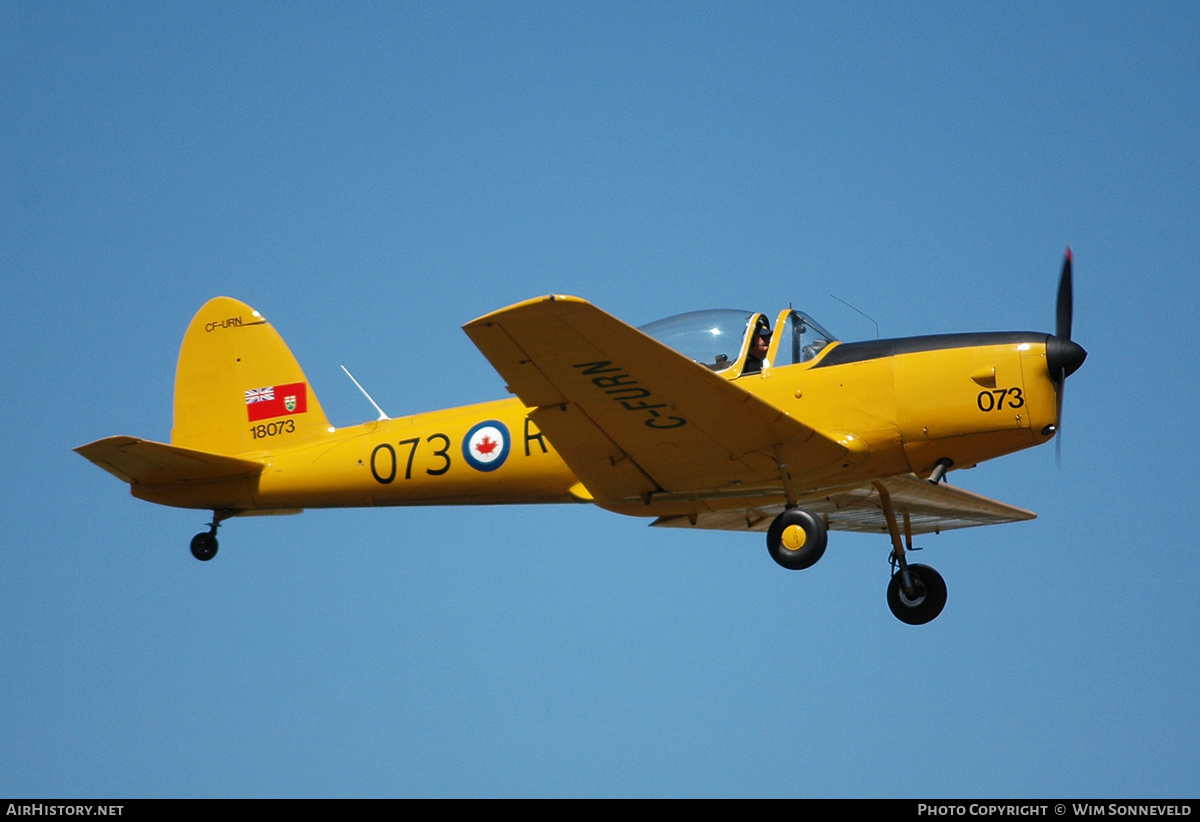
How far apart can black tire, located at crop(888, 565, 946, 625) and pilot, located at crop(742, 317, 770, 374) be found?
7.00 feet

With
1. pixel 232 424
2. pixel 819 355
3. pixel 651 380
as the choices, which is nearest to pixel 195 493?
pixel 232 424

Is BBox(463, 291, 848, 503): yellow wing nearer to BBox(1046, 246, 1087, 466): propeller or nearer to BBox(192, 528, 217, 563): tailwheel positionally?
BBox(1046, 246, 1087, 466): propeller

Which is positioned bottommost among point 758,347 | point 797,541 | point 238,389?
point 797,541

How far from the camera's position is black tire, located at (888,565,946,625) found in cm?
1062

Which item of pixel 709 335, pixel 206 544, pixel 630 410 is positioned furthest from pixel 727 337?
pixel 206 544

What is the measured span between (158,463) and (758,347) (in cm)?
528

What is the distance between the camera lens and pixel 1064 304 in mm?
9922

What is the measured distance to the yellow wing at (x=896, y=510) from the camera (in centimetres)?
1085

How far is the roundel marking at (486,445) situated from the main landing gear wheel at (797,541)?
8.11 ft

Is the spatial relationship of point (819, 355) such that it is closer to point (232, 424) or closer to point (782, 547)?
point (782, 547)

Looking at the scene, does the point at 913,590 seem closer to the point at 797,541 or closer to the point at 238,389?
the point at 797,541

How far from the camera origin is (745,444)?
32.1 ft

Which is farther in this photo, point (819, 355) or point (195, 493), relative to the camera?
point (195, 493)
